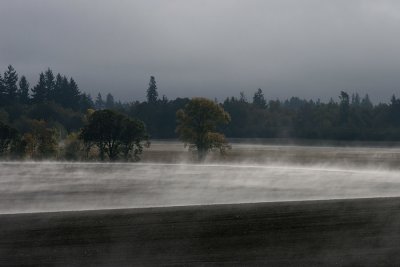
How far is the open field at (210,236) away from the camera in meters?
9.79

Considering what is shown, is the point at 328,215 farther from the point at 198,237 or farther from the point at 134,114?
the point at 134,114

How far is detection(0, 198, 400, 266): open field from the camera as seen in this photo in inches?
385

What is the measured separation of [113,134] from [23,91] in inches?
2755

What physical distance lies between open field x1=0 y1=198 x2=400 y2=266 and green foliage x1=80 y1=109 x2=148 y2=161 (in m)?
41.2

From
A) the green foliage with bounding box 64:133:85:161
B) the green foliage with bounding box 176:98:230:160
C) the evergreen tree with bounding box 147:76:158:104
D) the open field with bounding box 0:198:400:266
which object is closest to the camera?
the open field with bounding box 0:198:400:266

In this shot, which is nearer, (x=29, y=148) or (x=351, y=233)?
(x=351, y=233)

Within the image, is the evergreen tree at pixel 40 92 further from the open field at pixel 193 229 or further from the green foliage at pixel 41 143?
the open field at pixel 193 229

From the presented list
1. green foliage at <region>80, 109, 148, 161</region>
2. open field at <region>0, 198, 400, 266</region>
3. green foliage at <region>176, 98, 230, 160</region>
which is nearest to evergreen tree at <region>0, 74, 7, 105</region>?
green foliage at <region>176, 98, 230, 160</region>

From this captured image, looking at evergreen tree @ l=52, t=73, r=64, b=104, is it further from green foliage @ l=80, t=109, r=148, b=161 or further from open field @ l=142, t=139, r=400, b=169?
green foliage @ l=80, t=109, r=148, b=161

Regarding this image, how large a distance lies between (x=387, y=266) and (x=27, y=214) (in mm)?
6772

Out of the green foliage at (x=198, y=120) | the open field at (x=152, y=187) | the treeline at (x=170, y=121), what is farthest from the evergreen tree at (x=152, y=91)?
the open field at (x=152, y=187)

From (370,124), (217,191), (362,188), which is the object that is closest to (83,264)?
(217,191)

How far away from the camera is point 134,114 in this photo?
75.5 meters

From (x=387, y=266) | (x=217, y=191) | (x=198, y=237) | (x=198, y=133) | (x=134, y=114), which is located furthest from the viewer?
(x=134, y=114)
